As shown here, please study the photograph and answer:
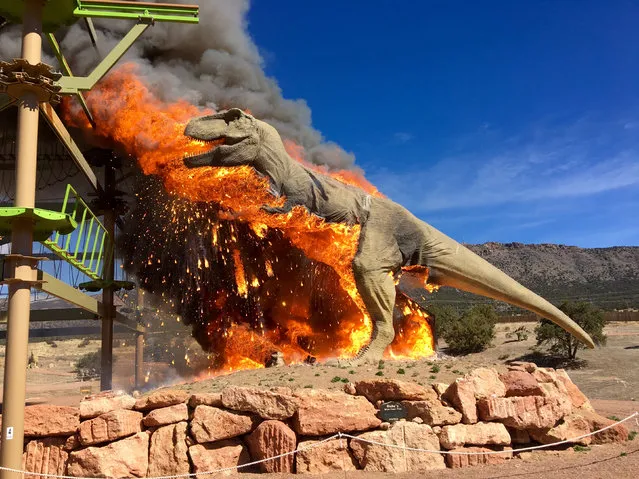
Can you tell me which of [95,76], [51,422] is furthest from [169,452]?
[95,76]

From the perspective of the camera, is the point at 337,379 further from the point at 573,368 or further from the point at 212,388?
the point at 573,368

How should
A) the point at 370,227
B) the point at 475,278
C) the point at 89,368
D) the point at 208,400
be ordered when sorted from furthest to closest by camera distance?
the point at 89,368
the point at 475,278
the point at 370,227
the point at 208,400

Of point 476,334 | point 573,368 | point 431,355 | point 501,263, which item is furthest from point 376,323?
point 501,263

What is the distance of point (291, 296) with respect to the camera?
12.8m

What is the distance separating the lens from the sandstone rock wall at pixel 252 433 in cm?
646

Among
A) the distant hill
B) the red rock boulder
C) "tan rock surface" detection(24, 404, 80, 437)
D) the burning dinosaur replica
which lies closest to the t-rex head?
the burning dinosaur replica

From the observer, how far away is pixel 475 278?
11617 millimetres

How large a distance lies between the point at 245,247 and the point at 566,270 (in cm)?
7078

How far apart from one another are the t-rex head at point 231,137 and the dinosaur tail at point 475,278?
400 centimetres

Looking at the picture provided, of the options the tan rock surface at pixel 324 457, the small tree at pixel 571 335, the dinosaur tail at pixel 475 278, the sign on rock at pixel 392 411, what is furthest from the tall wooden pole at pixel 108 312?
the small tree at pixel 571 335

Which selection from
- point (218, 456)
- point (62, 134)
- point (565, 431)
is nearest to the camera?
point (218, 456)

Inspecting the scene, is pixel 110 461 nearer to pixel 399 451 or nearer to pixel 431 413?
pixel 399 451

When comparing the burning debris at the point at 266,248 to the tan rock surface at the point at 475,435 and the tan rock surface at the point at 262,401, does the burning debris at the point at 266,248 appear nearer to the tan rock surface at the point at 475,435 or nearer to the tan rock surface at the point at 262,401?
the tan rock surface at the point at 475,435

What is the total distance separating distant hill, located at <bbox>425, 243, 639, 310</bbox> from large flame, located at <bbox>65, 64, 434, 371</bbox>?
43.7 m
